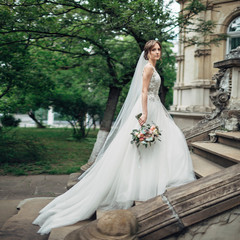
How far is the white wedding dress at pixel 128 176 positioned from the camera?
3219 millimetres

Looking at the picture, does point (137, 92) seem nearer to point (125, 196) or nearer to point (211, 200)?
point (125, 196)

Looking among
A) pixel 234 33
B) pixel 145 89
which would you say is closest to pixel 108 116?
pixel 145 89

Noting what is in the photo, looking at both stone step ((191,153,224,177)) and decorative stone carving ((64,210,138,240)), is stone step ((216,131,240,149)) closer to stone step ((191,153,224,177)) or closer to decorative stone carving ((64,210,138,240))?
stone step ((191,153,224,177))

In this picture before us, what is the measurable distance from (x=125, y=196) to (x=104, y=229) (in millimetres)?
915

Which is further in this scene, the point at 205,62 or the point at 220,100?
the point at 205,62

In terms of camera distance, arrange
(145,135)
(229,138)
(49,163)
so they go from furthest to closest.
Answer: (49,163), (229,138), (145,135)

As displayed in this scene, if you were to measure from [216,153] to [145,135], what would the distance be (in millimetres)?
1192

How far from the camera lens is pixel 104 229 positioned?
2.31 m

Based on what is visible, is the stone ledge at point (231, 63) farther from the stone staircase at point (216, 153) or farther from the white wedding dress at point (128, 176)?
the white wedding dress at point (128, 176)

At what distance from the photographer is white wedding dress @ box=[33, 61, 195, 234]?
3219 mm

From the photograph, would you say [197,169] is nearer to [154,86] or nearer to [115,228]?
[154,86]

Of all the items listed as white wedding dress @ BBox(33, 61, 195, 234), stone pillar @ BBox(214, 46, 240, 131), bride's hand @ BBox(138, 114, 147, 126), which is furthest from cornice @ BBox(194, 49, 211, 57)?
bride's hand @ BBox(138, 114, 147, 126)

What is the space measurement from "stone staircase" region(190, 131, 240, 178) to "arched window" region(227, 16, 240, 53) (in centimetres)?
795

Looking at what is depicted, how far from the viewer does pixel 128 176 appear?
3.32m
